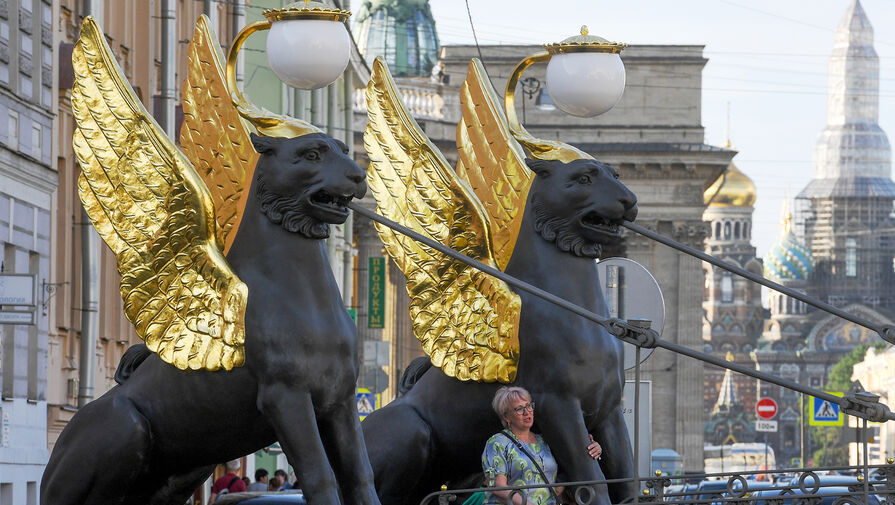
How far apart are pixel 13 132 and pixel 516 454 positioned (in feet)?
37.3

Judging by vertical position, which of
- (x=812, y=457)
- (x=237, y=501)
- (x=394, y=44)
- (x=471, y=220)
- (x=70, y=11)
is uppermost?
(x=394, y=44)

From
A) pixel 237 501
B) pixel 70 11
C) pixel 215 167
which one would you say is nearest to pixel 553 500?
pixel 215 167

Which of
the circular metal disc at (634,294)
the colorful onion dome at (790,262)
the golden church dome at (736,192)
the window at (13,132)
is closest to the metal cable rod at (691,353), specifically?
the circular metal disc at (634,294)

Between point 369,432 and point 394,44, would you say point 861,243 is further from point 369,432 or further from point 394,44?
point 369,432

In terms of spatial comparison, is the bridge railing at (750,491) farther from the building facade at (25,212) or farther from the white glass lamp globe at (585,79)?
the building facade at (25,212)

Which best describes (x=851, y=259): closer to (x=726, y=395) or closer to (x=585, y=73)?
(x=726, y=395)

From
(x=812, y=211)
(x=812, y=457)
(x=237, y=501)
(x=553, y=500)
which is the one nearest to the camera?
(x=553, y=500)

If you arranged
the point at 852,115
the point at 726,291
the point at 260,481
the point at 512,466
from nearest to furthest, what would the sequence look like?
the point at 512,466, the point at 260,481, the point at 726,291, the point at 852,115

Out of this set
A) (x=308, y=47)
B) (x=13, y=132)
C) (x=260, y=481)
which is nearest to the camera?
(x=308, y=47)

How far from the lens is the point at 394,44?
7319 cm

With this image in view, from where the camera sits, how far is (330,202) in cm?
983

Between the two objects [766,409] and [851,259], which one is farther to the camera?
[851,259]

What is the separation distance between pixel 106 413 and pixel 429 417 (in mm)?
1933

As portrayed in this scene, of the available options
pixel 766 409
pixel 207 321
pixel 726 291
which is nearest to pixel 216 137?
pixel 207 321
